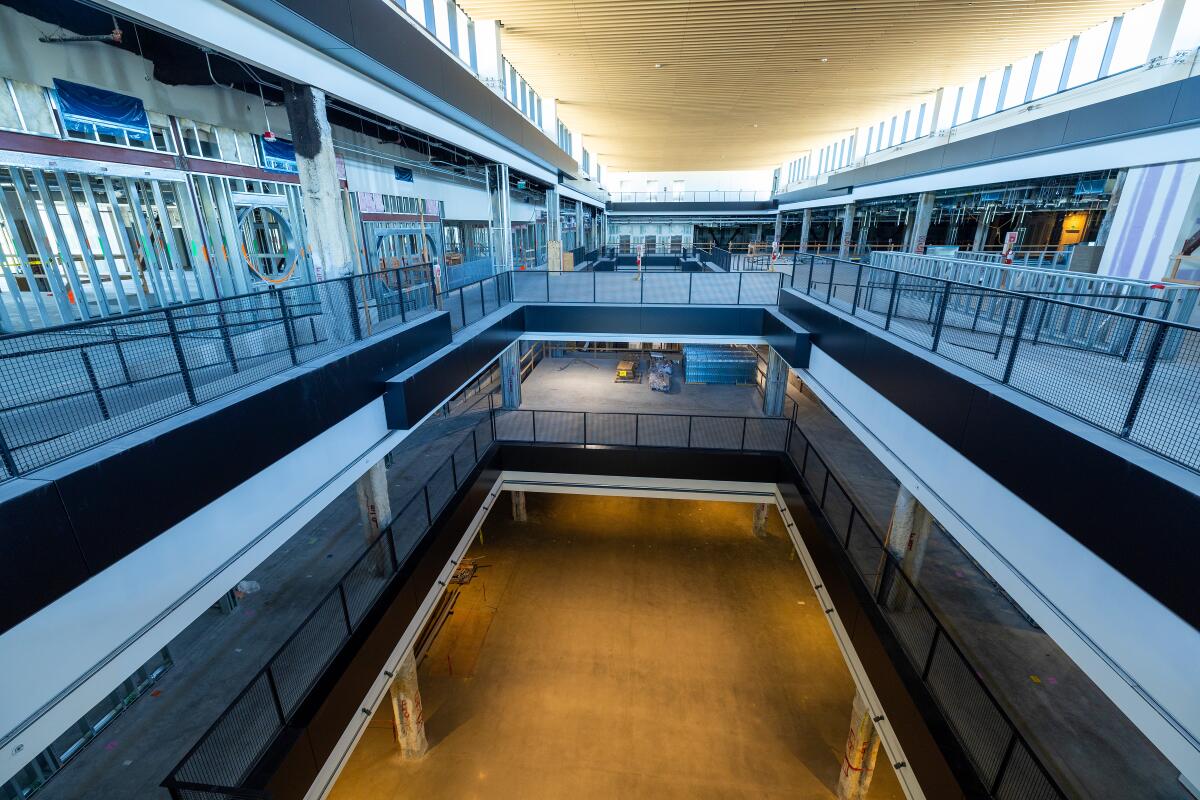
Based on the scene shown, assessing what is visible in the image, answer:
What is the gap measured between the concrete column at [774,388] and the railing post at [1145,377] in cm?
1250

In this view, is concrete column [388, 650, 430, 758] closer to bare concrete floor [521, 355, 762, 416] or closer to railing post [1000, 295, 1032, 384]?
bare concrete floor [521, 355, 762, 416]

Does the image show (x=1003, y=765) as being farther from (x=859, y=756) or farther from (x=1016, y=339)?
(x=859, y=756)

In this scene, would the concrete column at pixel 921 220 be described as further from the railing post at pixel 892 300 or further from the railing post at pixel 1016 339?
the railing post at pixel 1016 339

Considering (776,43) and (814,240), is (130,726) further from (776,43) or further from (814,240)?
(814,240)


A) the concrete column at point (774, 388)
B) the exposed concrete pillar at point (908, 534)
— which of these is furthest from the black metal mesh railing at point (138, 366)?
the concrete column at point (774, 388)

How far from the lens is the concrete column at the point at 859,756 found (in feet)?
31.4

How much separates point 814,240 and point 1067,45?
28.4 meters

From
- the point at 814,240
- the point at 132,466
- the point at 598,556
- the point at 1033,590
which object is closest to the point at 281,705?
the point at 132,466

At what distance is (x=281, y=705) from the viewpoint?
19.1ft

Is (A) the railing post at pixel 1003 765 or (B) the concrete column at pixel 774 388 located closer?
(A) the railing post at pixel 1003 765

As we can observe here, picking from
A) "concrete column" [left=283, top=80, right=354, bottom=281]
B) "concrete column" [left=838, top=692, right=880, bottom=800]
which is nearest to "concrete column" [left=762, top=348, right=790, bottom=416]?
"concrete column" [left=838, top=692, right=880, bottom=800]

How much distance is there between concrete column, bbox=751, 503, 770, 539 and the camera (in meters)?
16.9

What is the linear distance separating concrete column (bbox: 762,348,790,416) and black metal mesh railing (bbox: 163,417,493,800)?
11103 millimetres

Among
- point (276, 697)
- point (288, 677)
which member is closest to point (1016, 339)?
point (276, 697)
